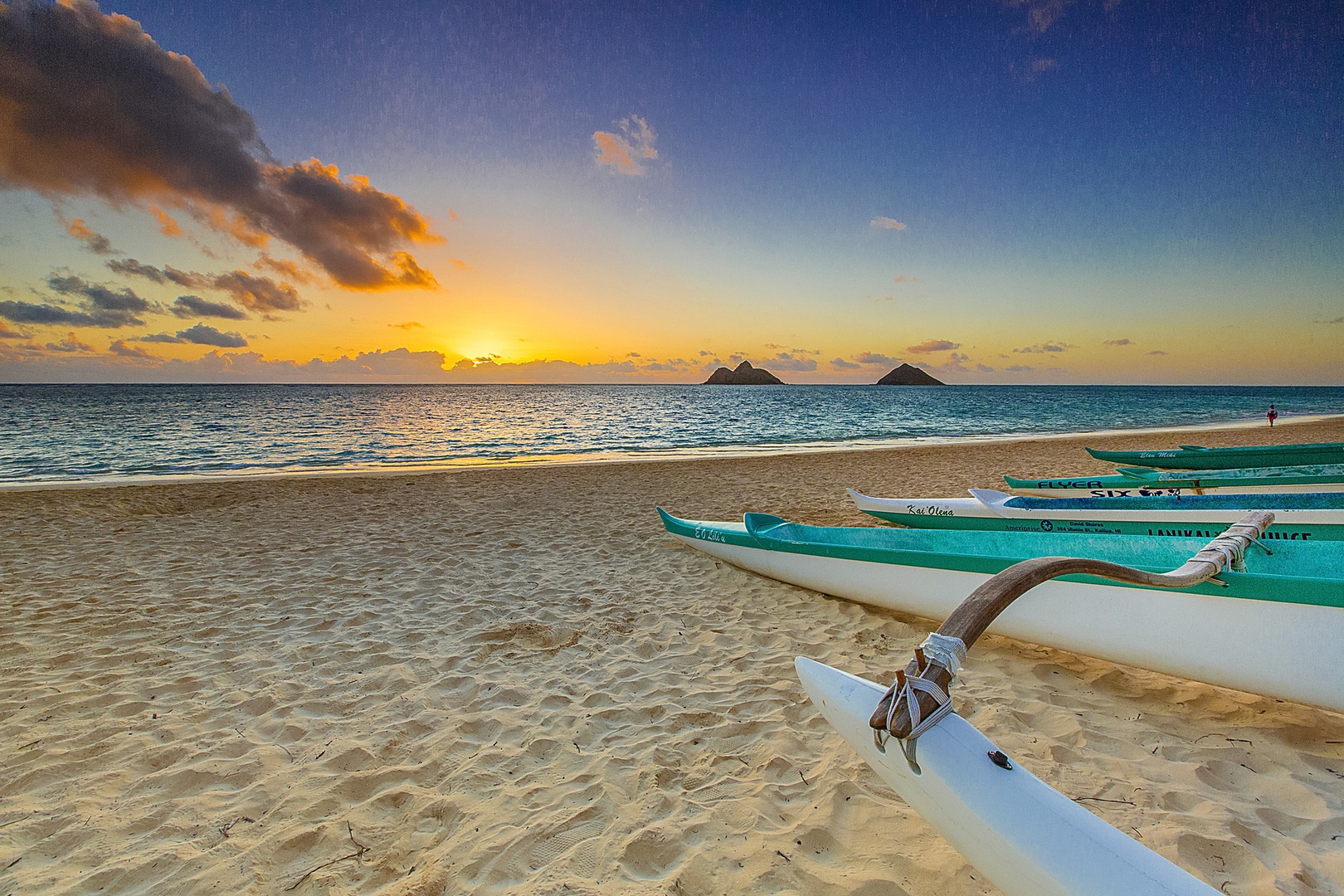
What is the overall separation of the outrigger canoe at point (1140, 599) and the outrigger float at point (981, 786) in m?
A: 1.41

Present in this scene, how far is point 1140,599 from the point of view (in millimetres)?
2805

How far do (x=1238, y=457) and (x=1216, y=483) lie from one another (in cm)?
341

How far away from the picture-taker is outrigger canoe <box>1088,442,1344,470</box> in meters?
8.19

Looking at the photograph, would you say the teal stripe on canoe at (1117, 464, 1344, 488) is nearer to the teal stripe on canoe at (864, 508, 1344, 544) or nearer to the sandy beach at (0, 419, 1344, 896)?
the teal stripe on canoe at (864, 508, 1344, 544)

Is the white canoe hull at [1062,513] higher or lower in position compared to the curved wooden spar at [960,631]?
lower

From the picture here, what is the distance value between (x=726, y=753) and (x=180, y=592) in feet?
17.0

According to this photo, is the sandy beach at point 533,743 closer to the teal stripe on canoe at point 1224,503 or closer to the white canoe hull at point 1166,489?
the teal stripe on canoe at point 1224,503

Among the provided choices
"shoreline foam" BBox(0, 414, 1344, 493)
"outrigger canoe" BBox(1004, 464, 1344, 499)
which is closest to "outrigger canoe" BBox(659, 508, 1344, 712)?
"outrigger canoe" BBox(1004, 464, 1344, 499)

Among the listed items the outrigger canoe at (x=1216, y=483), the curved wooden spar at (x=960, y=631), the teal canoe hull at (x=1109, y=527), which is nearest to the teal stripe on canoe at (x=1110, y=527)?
the teal canoe hull at (x=1109, y=527)

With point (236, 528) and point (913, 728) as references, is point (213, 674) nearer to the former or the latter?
point (913, 728)

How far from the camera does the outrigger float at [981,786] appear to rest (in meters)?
1.24

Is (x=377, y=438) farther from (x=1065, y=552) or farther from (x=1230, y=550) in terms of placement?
(x=1230, y=550)

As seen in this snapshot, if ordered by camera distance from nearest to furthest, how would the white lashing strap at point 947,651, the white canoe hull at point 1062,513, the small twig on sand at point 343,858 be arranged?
the white lashing strap at point 947,651, the small twig on sand at point 343,858, the white canoe hull at point 1062,513

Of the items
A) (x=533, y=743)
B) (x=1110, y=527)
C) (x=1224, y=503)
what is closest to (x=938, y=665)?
(x=533, y=743)
